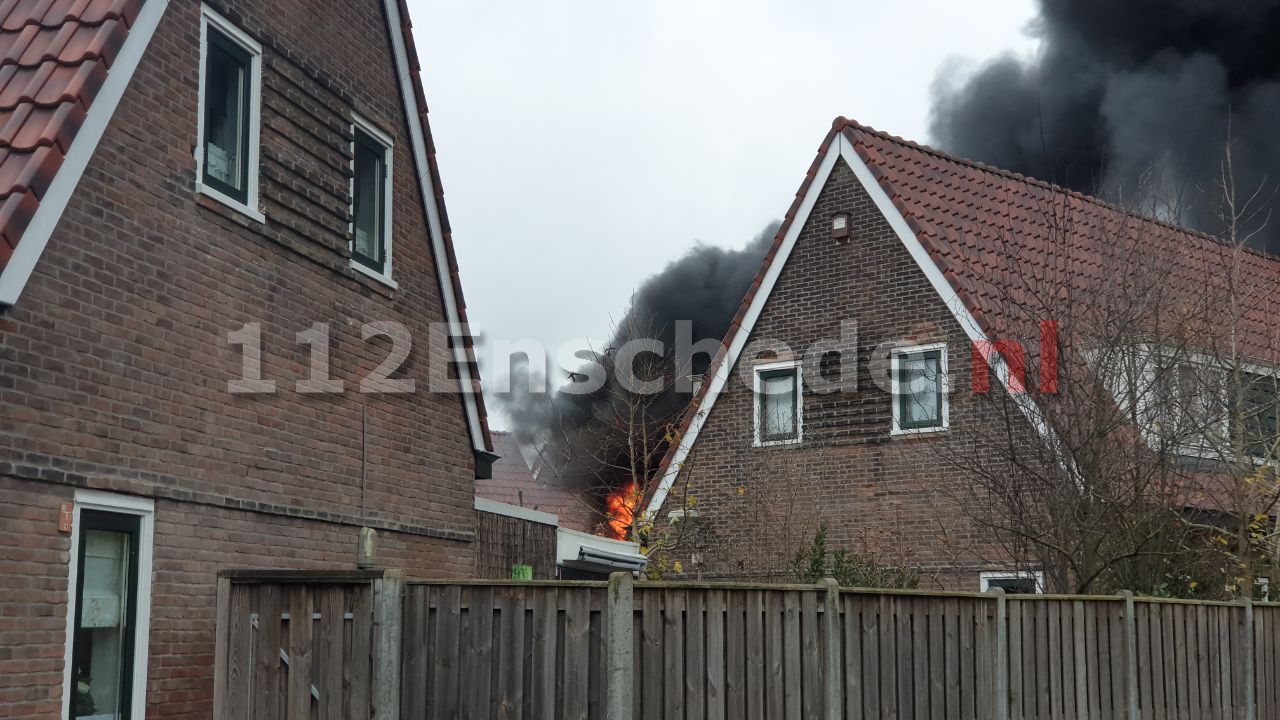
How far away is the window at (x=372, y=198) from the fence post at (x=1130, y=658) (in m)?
6.95

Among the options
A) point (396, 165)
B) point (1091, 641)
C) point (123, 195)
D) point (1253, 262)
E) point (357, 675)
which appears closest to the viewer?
point (357, 675)

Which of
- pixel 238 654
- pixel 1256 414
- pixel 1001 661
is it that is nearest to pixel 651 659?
pixel 238 654

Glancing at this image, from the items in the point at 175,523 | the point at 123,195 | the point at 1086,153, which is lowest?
the point at 175,523

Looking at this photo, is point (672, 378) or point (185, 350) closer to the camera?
point (185, 350)

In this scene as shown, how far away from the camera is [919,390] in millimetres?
20062

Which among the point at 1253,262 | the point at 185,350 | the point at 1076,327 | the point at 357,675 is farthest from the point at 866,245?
the point at 357,675

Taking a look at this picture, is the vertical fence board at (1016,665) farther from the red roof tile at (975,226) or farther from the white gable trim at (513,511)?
the red roof tile at (975,226)

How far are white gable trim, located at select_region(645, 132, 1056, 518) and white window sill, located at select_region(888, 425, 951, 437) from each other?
4.09 ft

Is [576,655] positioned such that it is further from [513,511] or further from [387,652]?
[513,511]

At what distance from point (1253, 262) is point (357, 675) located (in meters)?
21.0

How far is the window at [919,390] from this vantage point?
1964 cm

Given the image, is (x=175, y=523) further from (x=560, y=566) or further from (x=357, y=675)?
(x=560, y=566)

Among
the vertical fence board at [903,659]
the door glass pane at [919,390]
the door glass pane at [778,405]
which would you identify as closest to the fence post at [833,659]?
the vertical fence board at [903,659]

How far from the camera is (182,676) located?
1010 cm
